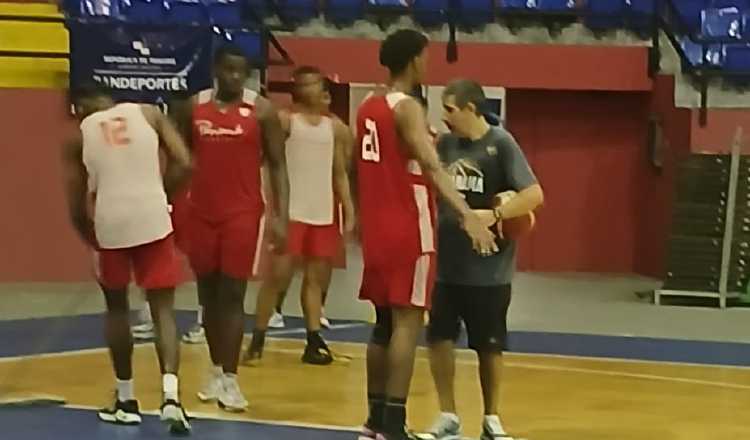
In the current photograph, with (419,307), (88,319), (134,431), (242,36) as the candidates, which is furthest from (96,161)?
(242,36)

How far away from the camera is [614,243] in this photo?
1703cm

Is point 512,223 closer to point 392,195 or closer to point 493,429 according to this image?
point 392,195

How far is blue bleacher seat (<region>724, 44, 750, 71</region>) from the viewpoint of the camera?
16125 millimetres

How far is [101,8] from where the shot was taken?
16.9 meters

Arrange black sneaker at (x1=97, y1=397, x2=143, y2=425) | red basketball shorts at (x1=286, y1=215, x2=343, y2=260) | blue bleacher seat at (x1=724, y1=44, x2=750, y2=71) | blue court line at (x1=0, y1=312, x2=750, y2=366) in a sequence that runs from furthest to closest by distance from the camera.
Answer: blue bleacher seat at (x1=724, y1=44, x2=750, y2=71), blue court line at (x1=0, y1=312, x2=750, y2=366), red basketball shorts at (x1=286, y1=215, x2=343, y2=260), black sneaker at (x1=97, y1=397, x2=143, y2=425)

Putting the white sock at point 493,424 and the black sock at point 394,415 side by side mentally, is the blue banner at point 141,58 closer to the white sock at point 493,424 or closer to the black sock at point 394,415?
the white sock at point 493,424

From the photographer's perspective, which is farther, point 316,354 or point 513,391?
point 316,354

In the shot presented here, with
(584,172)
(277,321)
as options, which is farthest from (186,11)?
(277,321)

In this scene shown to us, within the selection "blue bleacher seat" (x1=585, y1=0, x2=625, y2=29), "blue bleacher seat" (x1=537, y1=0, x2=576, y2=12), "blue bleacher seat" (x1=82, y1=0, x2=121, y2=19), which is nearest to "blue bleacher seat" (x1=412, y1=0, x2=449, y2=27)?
"blue bleacher seat" (x1=537, y1=0, x2=576, y2=12)

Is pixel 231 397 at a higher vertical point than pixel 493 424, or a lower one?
lower

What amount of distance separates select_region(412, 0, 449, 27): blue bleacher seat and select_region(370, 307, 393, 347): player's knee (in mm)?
10125

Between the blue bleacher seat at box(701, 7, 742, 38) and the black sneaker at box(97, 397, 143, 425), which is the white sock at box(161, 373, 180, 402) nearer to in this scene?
the black sneaker at box(97, 397, 143, 425)

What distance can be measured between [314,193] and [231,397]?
2.29m

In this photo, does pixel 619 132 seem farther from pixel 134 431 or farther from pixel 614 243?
pixel 134 431
